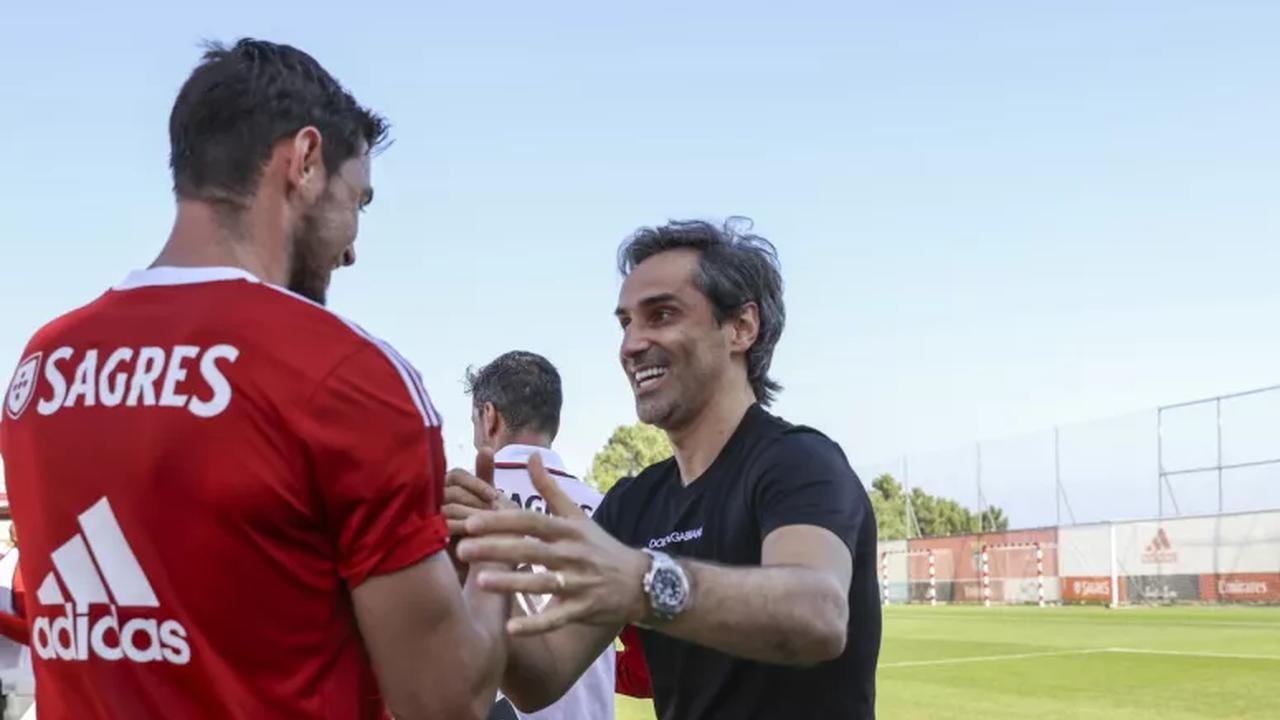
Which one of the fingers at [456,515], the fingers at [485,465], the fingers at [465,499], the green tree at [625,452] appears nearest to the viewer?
the fingers at [456,515]

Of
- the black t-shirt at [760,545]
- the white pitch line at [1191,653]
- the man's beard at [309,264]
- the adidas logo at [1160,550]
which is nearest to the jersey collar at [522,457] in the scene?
the black t-shirt at [760,545]

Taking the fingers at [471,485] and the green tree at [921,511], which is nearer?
the fingers at [471,485]

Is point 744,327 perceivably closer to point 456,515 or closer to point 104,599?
point 456,515

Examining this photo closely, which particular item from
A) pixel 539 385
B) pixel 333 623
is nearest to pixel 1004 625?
pixel 539 385

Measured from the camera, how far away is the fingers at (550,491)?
279 centimetres

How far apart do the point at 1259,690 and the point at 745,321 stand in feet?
43.7

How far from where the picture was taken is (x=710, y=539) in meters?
3.76

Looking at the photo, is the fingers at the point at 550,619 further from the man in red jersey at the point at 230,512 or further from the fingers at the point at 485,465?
the fingers at the point at 485,465

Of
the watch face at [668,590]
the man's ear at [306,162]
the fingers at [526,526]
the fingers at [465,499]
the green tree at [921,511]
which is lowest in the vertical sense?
the watch face at [668,590]

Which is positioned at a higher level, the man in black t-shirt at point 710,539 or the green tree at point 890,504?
the green tree at point 890,504

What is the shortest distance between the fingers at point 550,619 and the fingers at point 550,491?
0.38m

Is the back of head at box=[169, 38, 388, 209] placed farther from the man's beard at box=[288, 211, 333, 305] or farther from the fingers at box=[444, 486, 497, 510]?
the fingers at box=[444, 486, 497, 510]

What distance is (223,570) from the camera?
2262 millimetres

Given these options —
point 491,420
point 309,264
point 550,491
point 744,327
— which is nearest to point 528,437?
point 491,420
